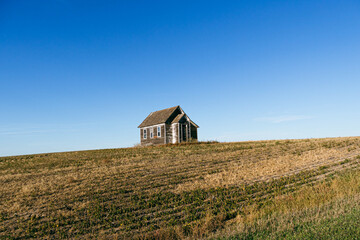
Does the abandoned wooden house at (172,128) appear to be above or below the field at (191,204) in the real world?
above

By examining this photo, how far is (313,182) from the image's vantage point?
1141 centimetres

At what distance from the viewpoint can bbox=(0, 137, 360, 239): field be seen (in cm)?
687

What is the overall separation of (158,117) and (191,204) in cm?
3185

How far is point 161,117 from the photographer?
131 feet

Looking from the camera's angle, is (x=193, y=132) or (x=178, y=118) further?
(x=193, y=132)

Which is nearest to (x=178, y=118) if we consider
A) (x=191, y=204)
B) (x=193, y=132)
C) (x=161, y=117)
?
(x=193, y=132)

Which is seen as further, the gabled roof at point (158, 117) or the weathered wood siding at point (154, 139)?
the gabled roof at point (158, 117)

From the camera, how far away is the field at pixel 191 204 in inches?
270

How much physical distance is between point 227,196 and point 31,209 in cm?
733

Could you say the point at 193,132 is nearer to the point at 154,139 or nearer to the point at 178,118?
the point at 178,118

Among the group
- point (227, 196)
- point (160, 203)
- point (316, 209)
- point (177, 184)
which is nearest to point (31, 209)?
point (160, 203)

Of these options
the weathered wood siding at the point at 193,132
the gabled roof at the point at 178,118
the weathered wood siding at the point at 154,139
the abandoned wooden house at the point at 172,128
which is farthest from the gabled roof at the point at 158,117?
the weathered wood siding at the point at 193,132

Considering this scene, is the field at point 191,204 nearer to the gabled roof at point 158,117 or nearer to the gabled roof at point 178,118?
the gabled roof at point 178,118

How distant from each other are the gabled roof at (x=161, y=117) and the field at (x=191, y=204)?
2294cm
